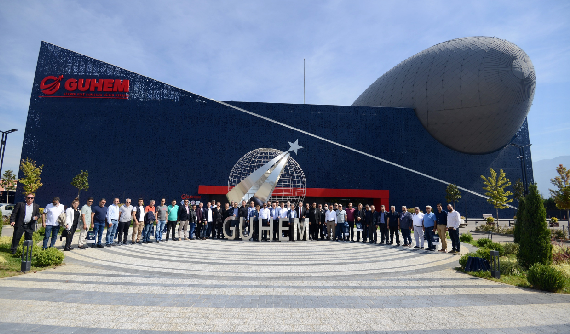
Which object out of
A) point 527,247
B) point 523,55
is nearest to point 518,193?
point 523,55

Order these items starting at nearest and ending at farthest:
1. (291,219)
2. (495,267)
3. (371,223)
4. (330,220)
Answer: (495,267) < (371,223) < (291,219) < (330,220)

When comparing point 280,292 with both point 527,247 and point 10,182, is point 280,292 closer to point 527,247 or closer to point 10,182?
point 527,247

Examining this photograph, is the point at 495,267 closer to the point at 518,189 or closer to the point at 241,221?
the point at 241,221

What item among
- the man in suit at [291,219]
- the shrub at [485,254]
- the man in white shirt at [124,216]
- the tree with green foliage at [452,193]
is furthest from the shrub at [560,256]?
the tree with green foliage at [452,193]

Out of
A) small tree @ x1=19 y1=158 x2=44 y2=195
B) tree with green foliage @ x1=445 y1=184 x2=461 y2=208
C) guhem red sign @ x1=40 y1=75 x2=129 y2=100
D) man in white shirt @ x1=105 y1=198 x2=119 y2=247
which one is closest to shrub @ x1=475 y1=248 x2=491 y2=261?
man in white shirt @ x1=105 y1=198 x2=119 y2=247

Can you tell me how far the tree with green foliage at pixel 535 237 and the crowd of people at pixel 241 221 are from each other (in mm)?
3174

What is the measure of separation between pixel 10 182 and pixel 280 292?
4104 cm

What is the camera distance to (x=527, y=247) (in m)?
8.80

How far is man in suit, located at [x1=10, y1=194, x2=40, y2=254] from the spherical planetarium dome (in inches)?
1531

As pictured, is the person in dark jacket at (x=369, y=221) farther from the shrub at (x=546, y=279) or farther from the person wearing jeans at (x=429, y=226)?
the shrub at (x=546, y=279)

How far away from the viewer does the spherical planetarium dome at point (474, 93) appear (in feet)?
116

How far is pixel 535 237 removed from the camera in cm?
871

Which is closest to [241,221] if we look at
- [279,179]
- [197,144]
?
[279,179]

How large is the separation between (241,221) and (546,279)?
12.4 meters
